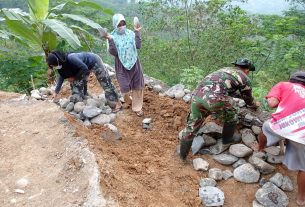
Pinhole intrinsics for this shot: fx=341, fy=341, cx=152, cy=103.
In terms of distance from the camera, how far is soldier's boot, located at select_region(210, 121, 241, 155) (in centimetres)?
395

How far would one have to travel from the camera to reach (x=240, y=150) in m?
3.93

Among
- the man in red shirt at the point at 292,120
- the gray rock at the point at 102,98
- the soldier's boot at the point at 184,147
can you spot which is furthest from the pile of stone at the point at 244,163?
the gray rock at the point at 102,98

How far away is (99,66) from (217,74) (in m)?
1.82

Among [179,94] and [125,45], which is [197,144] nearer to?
[179,94]

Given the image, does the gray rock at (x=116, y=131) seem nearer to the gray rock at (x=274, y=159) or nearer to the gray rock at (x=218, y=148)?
the gray rock at (x=218, y=148)

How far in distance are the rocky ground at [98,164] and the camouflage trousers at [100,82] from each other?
325 millimetres

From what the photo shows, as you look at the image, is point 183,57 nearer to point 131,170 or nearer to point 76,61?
point 76,61

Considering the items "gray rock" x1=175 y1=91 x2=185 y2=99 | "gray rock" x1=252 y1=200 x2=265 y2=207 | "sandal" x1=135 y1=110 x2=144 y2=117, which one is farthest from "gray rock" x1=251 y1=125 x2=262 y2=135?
"sandal" x1=135 y1=110 x2=144 y2=117

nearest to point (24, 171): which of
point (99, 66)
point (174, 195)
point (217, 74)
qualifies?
point (174, 195)

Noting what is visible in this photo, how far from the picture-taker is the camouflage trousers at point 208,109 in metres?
3.60

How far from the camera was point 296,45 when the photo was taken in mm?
7578

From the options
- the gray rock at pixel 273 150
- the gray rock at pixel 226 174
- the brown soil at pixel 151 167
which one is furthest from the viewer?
the gray rock at pixel 273 150

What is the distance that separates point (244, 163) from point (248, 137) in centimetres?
38

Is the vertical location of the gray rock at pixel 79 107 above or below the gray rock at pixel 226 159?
above
